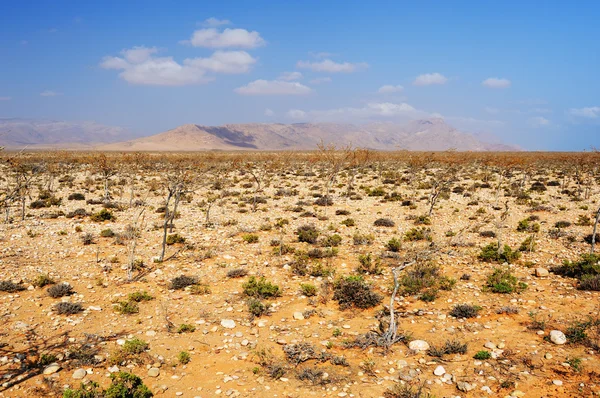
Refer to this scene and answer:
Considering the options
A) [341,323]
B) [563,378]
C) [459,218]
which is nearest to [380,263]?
[341,323]

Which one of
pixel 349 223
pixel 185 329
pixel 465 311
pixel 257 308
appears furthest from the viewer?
pixel 349 223

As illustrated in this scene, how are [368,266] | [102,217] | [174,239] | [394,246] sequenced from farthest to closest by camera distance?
[102,217], [174,239], [394,246], [368,266]

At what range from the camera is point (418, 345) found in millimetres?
6867

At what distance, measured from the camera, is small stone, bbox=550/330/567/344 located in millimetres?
6616

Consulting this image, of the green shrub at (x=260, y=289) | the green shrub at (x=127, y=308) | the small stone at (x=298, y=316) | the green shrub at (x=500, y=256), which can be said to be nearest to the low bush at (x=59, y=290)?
the green shrub at (x=127, y=308)

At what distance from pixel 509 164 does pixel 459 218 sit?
47.5 feet

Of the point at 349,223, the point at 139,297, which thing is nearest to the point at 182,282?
the point at 139,297

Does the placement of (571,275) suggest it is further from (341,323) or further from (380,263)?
(341,323)

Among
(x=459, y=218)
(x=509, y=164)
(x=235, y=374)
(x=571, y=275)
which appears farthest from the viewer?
(x=509, y=164)

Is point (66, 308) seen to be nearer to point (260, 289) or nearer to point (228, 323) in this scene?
point (228, 323)

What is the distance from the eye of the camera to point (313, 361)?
6.64m

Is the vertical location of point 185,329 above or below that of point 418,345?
below

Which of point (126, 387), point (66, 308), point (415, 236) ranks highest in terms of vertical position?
point (415, 236)

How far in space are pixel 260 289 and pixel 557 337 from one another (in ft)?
22.0
